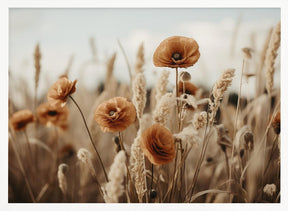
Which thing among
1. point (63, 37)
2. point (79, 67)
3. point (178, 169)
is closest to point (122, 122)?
point (178, 169)

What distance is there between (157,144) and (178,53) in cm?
30

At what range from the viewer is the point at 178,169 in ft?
2.91

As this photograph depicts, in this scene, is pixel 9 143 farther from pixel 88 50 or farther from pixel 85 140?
pixel 88 50

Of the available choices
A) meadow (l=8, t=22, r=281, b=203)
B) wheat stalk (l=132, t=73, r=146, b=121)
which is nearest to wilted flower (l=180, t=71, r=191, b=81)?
meadow (l=8, t=22, r=281, b=203)

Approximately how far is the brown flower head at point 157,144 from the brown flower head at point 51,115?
41cm

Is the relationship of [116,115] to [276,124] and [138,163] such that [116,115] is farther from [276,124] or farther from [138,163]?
[276,124]

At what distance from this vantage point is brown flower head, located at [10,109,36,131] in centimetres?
104

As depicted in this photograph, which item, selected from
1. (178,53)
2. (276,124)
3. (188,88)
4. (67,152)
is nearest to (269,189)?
(276,124)

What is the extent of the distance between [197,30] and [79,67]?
1.57ft

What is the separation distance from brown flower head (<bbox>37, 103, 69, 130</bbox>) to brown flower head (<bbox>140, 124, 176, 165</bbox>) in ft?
1.34

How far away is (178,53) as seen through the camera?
839mm

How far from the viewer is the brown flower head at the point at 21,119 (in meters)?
1.04

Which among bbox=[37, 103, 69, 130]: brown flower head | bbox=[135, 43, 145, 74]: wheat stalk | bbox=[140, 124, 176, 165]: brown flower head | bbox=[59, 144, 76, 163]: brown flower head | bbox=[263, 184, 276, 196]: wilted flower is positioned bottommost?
bbox=[263, 184, 276, 196]: wilted flower

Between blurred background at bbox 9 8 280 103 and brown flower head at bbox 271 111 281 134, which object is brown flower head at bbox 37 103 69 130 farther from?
brown flower head at bbox 271 111 281 134
